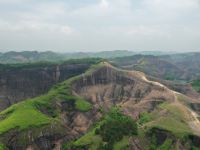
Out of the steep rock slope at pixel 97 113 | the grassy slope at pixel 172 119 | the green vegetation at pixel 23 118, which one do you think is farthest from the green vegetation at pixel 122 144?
the green vegetation at pixel 23 118

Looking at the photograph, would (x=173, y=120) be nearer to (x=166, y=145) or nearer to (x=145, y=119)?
(x=145, y=119)

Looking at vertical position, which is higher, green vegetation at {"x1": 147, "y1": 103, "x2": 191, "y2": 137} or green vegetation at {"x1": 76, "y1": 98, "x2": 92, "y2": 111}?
green vegetation at {"x1": 147, "y1": 103, "x2": 191, "y2": 137}

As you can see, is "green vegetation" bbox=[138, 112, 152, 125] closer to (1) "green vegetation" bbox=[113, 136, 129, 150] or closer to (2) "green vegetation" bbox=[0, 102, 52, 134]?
(1) "green vegetation" bbox=[113, 136, 129, 150]

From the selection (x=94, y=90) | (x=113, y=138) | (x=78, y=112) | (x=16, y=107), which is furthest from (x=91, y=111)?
(x=113, y=138)

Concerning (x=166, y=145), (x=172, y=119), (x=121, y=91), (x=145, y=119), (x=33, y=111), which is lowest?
(x=166, y=145)

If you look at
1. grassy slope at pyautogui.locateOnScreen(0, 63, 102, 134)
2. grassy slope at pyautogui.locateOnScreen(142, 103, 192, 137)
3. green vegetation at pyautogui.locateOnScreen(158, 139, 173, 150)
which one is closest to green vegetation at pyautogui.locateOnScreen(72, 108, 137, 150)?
grassy slope at pyautogui.locateOnScreen(142, 103, 192, 137)

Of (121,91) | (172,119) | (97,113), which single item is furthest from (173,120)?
(121,91)
